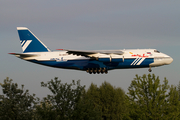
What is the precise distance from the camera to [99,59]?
4328cm

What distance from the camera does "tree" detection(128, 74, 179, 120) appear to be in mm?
36753

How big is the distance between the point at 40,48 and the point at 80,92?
18.3 meters

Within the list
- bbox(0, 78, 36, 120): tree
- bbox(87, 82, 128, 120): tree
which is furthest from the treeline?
bbox(87, 82, 128, 120): tree

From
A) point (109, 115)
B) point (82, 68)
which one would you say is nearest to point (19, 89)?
point (82, 68)

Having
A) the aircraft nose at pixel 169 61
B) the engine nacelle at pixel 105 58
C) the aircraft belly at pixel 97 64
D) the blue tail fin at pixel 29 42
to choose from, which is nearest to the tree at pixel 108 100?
the blue tail fin at pixel 29 42

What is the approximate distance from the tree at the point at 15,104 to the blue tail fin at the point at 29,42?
9.63m

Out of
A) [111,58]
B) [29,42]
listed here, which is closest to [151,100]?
[111,58]

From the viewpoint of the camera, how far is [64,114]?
32.6 metres

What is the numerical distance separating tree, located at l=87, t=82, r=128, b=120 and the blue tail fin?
1021 inches

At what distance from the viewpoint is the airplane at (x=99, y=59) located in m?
43.6

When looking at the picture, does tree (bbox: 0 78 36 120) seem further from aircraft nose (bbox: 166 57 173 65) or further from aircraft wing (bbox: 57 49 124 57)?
aircraft nose (bbox: 166 57 173 65)

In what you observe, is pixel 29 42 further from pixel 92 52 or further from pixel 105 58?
pixel 105 58

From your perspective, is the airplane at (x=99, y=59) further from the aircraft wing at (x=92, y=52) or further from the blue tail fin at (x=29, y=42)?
the blue tail fin at (x=29, y=42)

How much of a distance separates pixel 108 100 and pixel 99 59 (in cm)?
3248
